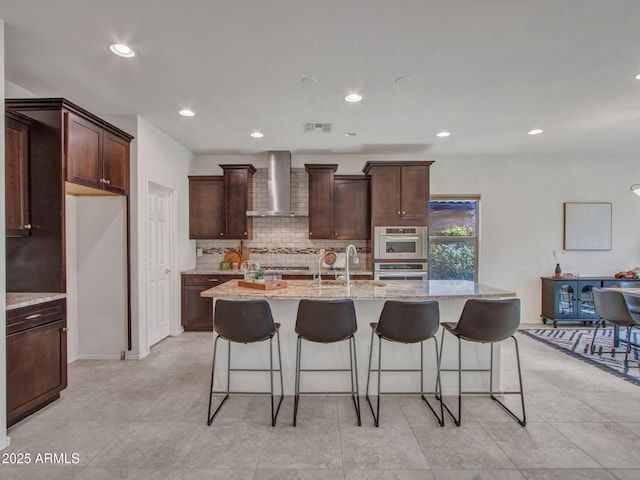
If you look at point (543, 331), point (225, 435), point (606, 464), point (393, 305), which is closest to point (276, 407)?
point (225, 435)

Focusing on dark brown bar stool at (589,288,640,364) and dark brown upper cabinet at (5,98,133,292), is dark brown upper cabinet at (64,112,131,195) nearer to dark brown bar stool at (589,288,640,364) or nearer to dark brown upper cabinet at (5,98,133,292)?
dark brown upper cabinet at (5,98,133,292)

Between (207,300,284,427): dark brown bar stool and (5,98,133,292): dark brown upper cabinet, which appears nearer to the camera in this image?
(207,300,284,427): dark brown bar stool

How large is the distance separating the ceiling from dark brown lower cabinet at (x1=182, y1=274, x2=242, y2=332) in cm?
209

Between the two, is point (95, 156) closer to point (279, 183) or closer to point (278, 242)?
point (279, 183)

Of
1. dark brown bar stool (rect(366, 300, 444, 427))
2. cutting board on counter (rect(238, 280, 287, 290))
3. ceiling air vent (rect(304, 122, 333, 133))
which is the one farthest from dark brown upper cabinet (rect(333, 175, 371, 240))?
dark brown bar stool (rect(366, 300, 444, 427))

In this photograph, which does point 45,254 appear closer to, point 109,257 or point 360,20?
point 109,257

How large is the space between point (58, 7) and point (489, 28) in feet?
8.89

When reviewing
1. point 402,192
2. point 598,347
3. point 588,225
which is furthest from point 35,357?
point 588,225

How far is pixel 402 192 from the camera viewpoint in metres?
4.74

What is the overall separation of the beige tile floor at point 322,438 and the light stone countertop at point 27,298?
91 cm

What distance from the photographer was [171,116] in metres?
3.60

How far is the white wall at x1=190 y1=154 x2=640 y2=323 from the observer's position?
5.21 metres

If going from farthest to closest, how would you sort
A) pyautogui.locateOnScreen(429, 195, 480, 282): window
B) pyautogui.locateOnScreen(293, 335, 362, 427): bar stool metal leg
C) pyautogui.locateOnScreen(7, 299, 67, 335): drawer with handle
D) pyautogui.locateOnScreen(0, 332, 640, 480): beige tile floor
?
pyautogui.locateOnScreen(429, 195, 480, 282): window
pyautogui.locateOnScreen(293, 335, 362, 427): bar stool metal leg
pyautogui.locateOnScreen(7, 299, 67, 335): drawer with handle
pyautogui.locateOnScreen(0, 332, 640, 480): beige tile floor

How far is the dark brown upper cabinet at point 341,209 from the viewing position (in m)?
4.98
